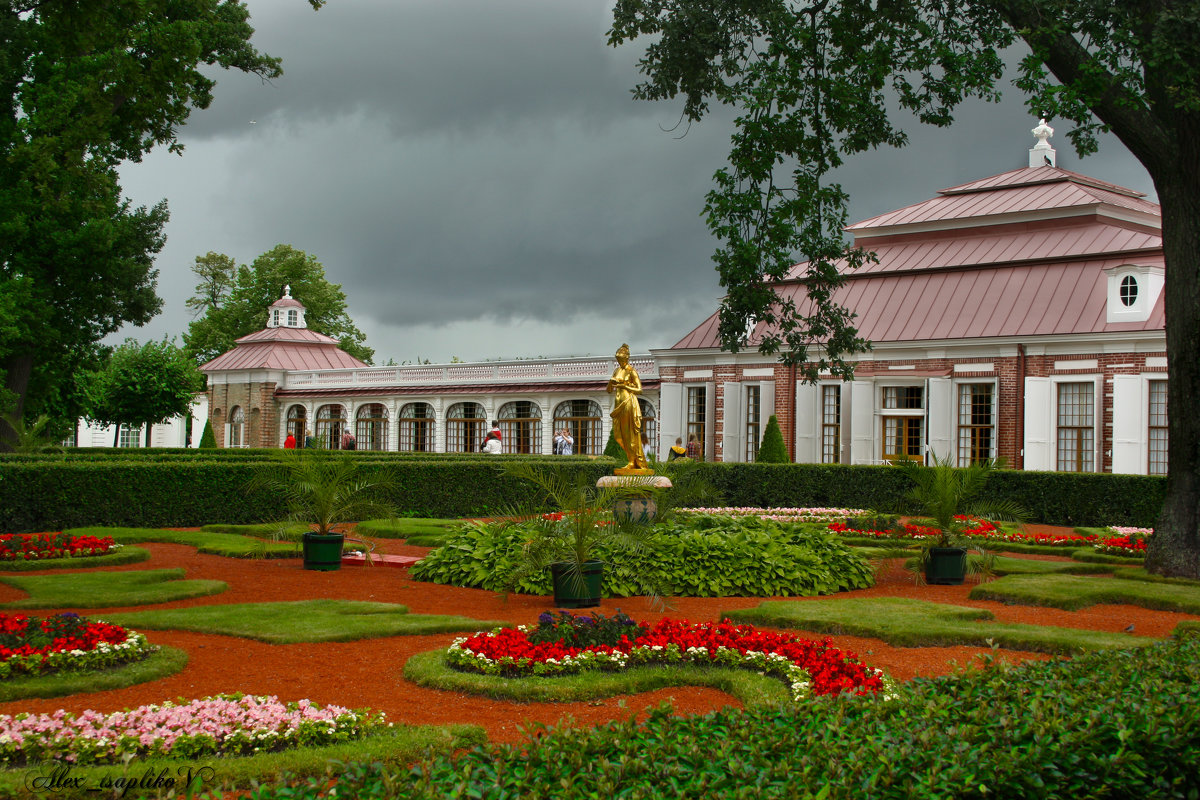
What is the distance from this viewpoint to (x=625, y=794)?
3.34 m

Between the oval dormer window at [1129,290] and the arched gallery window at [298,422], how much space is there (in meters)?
32.6

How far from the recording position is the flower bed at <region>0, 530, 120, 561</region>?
12258mm

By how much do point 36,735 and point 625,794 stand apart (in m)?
3.10

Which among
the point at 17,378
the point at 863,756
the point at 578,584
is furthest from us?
the point at 17,378

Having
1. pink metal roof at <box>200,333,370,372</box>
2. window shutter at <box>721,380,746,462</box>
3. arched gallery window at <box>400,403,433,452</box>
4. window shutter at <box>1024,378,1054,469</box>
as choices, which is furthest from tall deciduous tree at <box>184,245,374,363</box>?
window shutter at <box>1024,378,1054,469</box>

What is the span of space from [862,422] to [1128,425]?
6.21m

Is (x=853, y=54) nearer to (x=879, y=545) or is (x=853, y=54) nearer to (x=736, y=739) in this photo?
(x=879, y=545)

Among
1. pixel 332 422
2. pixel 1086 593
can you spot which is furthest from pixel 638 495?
pixel 332 422

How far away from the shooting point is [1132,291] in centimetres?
2378

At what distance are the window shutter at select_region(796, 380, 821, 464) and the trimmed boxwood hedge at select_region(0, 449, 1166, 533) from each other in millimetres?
5618

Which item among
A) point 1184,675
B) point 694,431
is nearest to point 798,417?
point 694,431

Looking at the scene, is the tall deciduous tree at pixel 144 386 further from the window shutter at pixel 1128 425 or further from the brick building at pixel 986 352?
the window shutter at pixel 1128 425

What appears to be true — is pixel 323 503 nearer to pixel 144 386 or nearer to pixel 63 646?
pixel 63 646

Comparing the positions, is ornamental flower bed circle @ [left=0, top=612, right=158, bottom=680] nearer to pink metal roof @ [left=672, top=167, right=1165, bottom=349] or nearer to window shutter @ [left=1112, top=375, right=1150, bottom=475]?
pink metal roof @ [left=672, top=167, right=1165, bottom=349]
